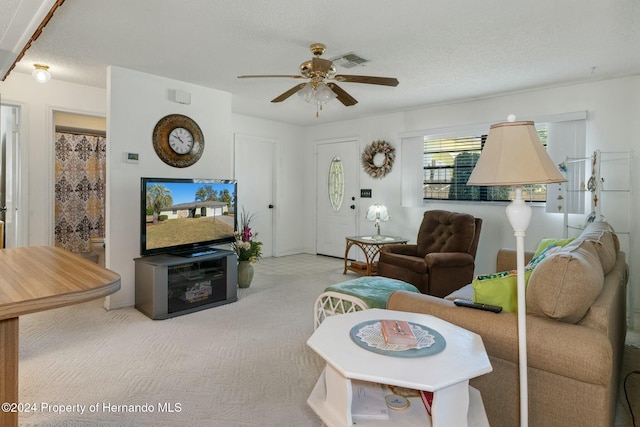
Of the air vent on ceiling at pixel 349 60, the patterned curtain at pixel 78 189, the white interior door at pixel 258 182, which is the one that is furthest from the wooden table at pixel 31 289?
the patterned curtain at pixel 78 189

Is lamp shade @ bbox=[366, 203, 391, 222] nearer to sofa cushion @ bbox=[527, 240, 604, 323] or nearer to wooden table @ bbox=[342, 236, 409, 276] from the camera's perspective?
wooden table @ bbox=[342, 236, 409, 276]

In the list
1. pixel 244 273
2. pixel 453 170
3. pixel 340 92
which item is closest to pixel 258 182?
pixel 244 273

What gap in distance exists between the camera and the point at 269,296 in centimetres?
400

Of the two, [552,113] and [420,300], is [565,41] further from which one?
[420,300]

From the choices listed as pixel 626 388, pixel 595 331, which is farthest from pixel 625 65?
pixel 595 331

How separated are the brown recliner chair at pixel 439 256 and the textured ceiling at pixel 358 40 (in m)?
1.57

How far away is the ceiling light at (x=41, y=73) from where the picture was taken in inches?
137

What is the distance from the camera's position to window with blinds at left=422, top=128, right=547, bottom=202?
4.64m

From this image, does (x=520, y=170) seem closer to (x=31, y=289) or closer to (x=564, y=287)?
(x=564, y=287)

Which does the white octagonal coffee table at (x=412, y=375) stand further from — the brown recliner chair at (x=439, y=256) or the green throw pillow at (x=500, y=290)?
the brown recliner chair at (x=439, y=256)

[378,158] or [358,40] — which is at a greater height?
[358,40]

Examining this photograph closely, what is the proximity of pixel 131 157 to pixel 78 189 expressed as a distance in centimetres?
308

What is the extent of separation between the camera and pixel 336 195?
6.29 metres

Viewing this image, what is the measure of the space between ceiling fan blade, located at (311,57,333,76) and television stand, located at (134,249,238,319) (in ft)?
6.79
